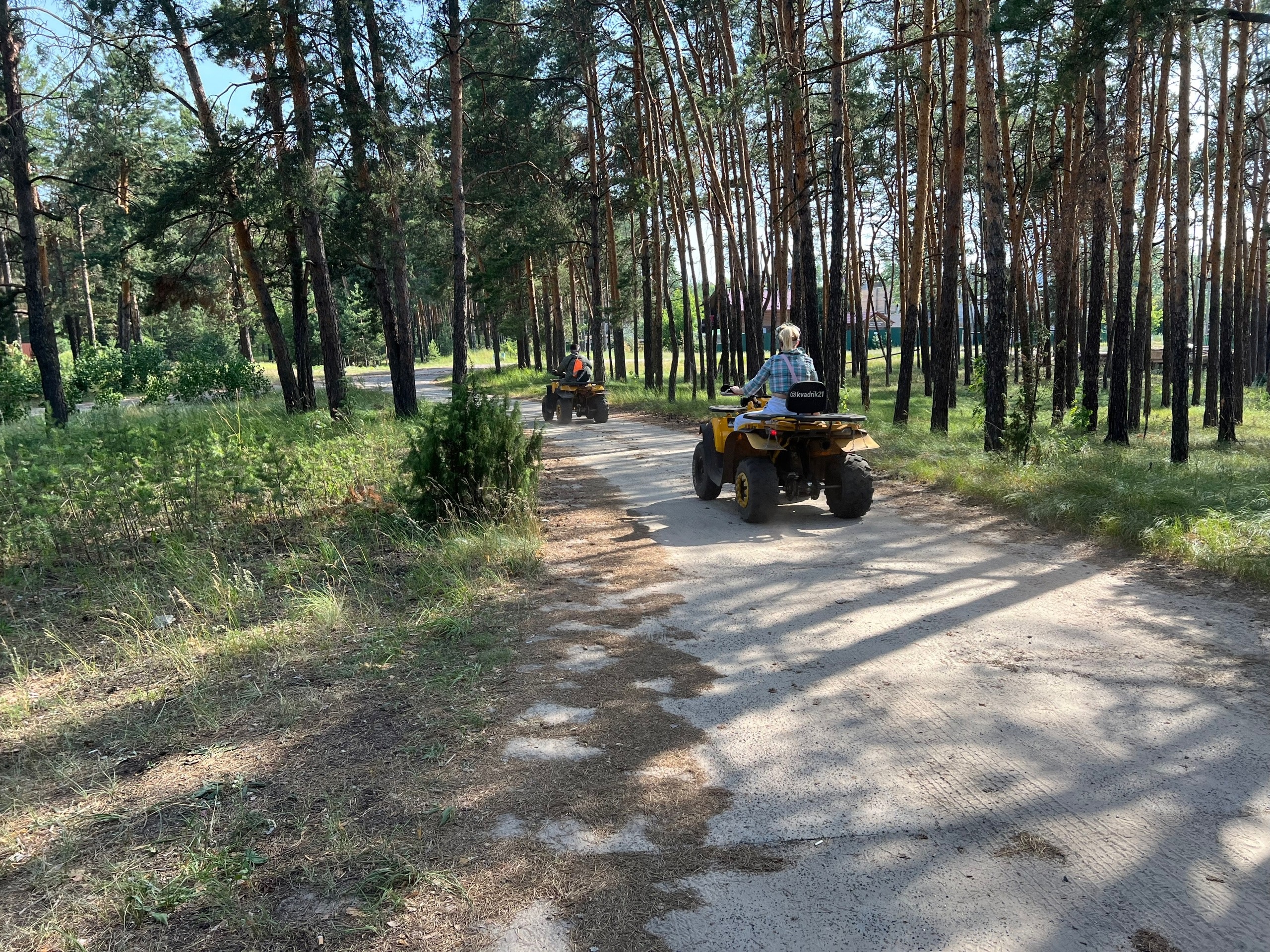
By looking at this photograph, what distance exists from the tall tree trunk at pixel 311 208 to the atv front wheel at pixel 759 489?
8671 mm

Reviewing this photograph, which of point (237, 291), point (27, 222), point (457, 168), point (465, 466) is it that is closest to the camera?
point (465, 466)

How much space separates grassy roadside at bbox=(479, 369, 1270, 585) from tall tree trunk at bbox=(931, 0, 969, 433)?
903mm

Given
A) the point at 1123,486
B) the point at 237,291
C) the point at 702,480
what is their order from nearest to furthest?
the point at 1123,486 < the point at 702,480 < the point at 237,291

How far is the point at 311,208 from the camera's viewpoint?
14727 millimetres

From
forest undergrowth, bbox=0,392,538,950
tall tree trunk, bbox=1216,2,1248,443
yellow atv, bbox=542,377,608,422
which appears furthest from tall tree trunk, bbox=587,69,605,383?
forest undergrowth, bbox=0,392,538,950

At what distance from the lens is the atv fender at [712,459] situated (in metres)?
9.79

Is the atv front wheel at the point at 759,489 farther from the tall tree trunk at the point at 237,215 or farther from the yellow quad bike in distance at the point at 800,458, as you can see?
the tall tree trunk at the point at 237,215

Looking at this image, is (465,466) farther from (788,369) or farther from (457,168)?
(457,168)

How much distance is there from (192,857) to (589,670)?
2.26 metres

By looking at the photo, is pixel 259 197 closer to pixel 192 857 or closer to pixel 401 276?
pixel 401 276

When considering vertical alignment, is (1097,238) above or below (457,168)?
below

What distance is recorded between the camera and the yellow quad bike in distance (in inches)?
333

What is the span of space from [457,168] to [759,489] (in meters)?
12.9

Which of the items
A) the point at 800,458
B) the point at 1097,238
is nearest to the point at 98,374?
the point at 800,458
